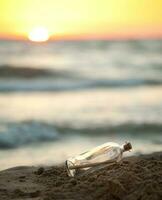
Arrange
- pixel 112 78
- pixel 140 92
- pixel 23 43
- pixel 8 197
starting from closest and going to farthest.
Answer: pixel 8 197 < pixel 140 92 < pixel 112 78 < pixel 23 43

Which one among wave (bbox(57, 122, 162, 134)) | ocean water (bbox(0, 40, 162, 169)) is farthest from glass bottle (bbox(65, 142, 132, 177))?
wave (bbox(57, 122, 162, 134))

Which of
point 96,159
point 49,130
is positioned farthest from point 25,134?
point 96,159

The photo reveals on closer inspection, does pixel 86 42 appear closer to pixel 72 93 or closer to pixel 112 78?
pixel 112 78

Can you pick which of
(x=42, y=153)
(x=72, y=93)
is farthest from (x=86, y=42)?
(x=42, y=153)

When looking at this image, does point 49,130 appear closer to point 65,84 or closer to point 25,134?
point 25,134

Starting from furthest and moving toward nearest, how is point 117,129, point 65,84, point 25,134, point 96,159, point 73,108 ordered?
point 65,84 < point 73,108 < point 117,129 < point 25,134 < point 96,159

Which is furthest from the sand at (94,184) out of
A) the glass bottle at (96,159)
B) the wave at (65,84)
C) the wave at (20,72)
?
the wave at (20,72)
